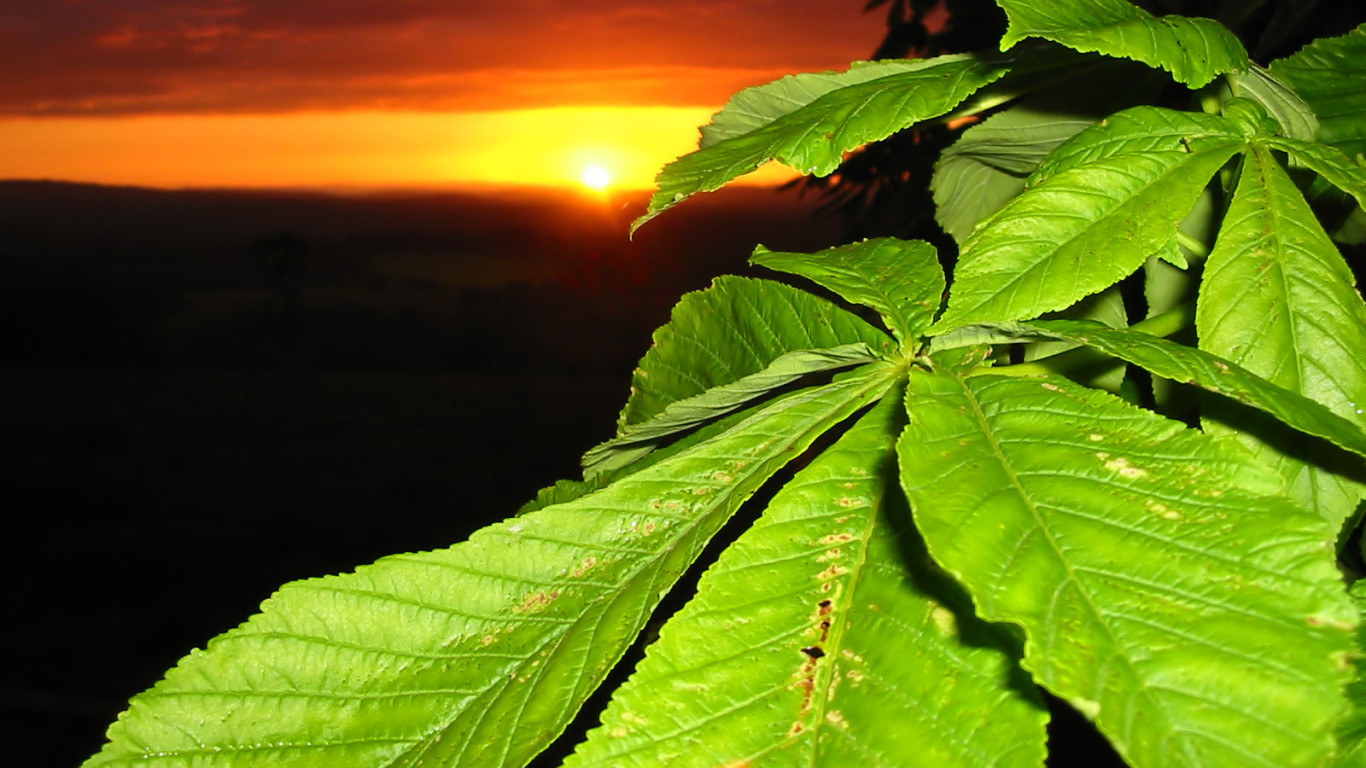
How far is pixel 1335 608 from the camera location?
37 centimetres

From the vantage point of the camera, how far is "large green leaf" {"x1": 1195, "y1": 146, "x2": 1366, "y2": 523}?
55 centimetres

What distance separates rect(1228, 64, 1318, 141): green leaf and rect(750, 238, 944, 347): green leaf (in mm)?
243

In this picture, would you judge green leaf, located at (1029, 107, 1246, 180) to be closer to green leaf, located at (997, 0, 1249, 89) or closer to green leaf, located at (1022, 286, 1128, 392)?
green leaf, located at (997, 0, 1249, 89)

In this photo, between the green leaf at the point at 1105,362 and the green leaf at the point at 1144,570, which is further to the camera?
the green leaf at the point at 1105,362

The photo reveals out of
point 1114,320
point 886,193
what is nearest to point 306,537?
point 886,193

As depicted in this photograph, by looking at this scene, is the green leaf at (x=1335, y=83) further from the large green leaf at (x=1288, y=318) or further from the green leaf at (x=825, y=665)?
the green leaf at (x=825, y=665)

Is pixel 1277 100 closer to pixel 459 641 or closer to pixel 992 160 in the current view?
pixel 992 160

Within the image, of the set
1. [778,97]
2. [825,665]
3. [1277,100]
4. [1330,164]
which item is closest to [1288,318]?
[1330,164]

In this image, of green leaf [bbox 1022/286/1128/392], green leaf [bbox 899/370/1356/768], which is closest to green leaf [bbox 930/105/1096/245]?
green leaf [bbox 1022/286/1128/392]

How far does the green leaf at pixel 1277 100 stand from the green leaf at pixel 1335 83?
0.06 ft

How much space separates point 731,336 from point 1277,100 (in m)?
0.42

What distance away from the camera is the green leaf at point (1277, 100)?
680 mm

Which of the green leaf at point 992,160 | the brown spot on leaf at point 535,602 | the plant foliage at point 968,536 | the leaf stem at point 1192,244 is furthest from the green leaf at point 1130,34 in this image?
the brown spot on leaf at point 535,602

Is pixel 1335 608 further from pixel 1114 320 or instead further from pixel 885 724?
pixel 1114 320
